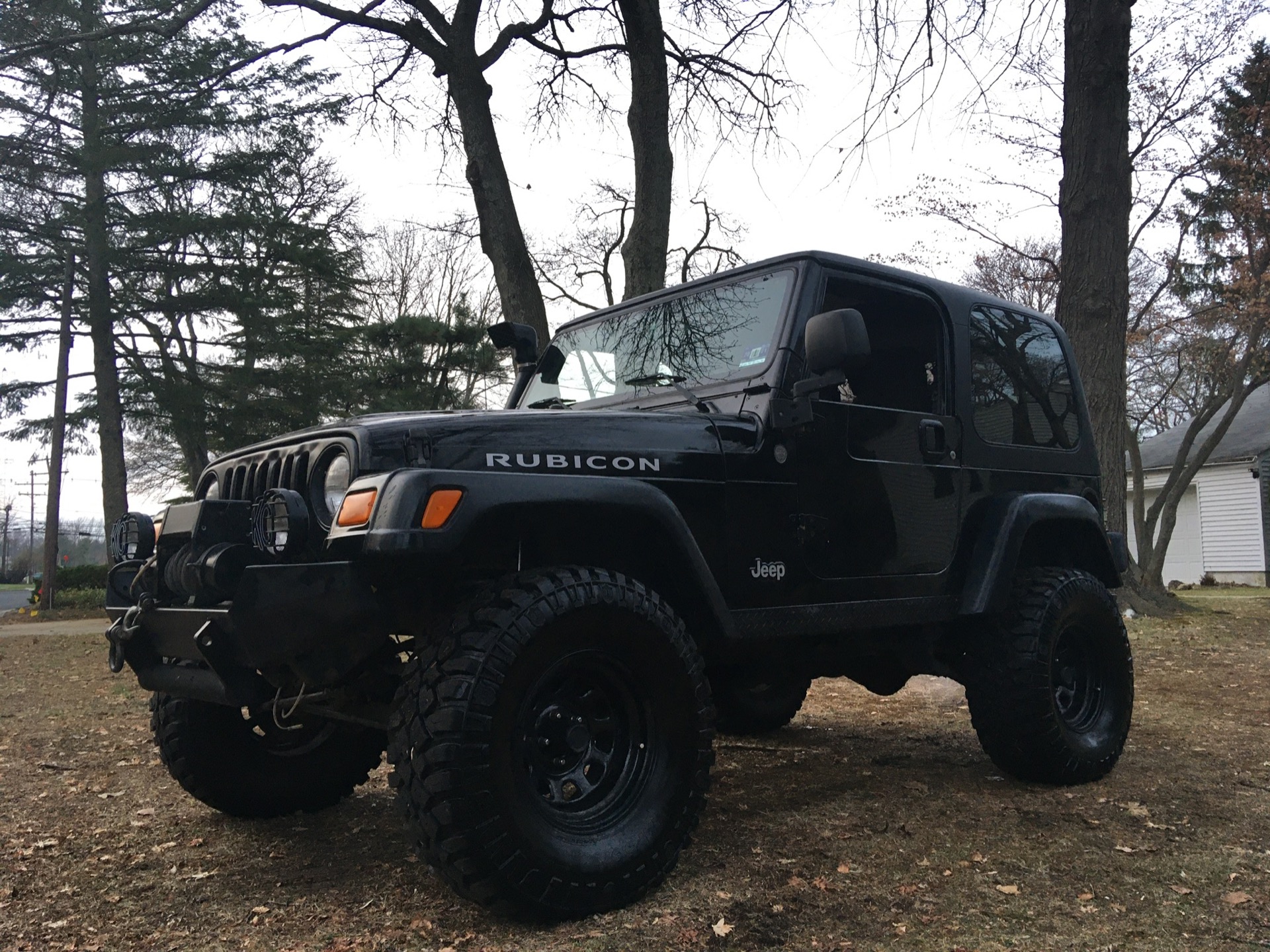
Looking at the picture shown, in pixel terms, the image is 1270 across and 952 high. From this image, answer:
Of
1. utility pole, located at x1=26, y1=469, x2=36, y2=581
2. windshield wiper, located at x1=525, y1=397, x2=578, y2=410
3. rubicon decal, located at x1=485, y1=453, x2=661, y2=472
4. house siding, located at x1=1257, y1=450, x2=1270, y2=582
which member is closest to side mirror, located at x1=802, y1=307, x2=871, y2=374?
rubicon decal, located at x1=485, y1=453, x2=661, y2=472

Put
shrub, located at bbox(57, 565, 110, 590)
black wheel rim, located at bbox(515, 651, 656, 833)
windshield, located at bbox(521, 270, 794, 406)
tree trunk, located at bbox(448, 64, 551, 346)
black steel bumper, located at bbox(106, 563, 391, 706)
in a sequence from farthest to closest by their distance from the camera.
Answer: shrub, located at bbox(57, 565, 110, 590)
tree trunk, located at bbox(448, 64, 551, 346)
windshield, located at bbox(521, 270, 794, 406)
black wheel rim, located at bbox(515, 651, 656, 833)
black steel bumper, located at bbox(106, 563, 391, 706)

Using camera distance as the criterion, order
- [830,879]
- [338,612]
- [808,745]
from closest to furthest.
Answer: [338,612]
[830,879]
[808,745]

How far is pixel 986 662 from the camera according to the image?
446 cm

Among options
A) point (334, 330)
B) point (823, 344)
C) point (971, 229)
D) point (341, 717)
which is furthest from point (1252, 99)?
point (341, 717)

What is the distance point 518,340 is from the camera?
4859 mm

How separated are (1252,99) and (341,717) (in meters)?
20.6

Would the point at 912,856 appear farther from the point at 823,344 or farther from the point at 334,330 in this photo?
the point at 334,330

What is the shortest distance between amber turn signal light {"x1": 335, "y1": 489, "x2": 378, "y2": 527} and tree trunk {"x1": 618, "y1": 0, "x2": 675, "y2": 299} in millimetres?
7771

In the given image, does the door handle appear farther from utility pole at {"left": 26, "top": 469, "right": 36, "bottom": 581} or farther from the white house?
utility pole at {"left": 26, "top": 469, "right": 36, "bottom": 581}

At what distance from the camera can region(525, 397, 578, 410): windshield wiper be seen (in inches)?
179

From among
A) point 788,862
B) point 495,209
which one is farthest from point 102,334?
point 788,862

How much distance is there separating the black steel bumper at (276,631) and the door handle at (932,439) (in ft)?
7.66

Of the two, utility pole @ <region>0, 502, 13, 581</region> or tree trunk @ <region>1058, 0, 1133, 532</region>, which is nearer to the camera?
tree trunk @ <region>1058, 0, 1133, 532</region>

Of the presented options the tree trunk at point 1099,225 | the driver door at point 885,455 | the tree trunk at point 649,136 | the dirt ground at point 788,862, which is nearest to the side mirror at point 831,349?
the driver door at point 885,455
